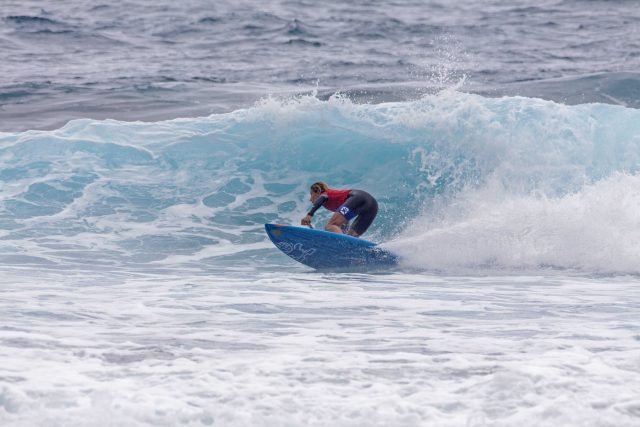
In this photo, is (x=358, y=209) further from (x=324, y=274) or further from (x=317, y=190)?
(x=324, y=274)

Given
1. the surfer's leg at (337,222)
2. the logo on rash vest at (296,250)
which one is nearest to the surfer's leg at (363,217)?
the surfer's leg at (337,222)

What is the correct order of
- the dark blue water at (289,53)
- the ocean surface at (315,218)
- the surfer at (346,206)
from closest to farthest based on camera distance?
the ocean surface at (315,218)
the surfer at (346,206)
the dark blue water at (289,53)

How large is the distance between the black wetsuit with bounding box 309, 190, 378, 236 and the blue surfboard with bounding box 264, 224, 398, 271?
0.68m

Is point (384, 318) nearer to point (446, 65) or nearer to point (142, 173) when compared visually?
point (142, 173)

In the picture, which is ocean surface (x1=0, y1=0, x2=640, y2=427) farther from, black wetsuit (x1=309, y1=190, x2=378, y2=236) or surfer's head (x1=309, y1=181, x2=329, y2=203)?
surfer's head (x1=309, y1=181, x2=329, y2=203)

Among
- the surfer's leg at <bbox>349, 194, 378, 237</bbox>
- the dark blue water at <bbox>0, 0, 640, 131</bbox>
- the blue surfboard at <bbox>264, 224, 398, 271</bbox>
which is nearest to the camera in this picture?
the blue surfboard at <bbox>264, 224, 398, 271</bbox>

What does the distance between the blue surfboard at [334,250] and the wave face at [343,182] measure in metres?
0.31

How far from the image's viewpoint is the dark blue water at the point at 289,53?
19.1 metres

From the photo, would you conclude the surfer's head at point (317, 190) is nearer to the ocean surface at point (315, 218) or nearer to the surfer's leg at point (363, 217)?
the surfer's leg at point (363, 217)

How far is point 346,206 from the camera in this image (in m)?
10.6

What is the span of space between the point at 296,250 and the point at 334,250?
1.52ft

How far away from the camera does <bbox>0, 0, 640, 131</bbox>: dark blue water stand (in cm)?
1909

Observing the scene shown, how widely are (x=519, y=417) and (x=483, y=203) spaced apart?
7.94 meters

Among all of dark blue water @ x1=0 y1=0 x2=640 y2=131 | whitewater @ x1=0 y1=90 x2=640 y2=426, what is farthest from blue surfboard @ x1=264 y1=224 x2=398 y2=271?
dark blue water @ x1=0 y1=0 x2=640 y2=131
